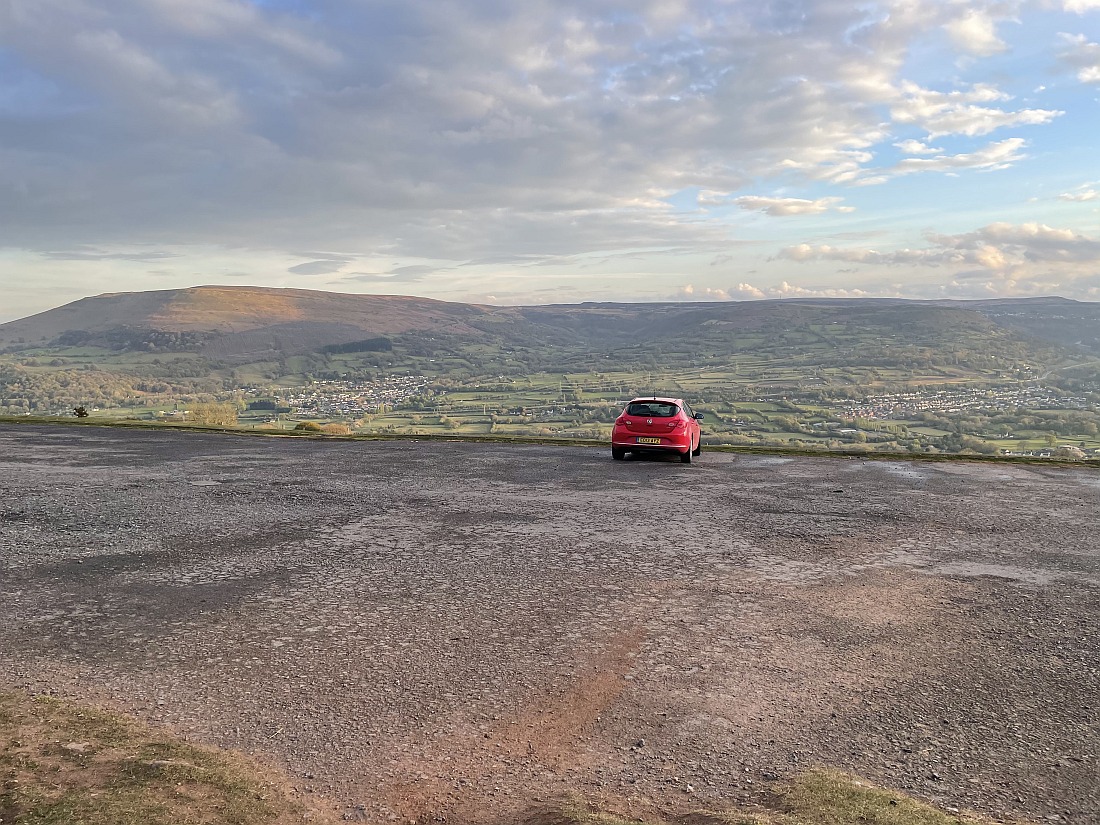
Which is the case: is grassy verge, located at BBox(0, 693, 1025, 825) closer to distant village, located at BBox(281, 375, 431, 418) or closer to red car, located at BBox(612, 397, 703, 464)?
red car, located at BBox(612, 397, 703, 464)

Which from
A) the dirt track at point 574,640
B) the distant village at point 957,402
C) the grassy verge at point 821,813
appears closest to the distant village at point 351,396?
the distant village at point 957,402

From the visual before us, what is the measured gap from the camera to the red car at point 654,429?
19.9 m

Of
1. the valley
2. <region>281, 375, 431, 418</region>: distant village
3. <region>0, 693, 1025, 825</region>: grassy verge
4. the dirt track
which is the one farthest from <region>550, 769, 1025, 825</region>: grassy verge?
<region>281, 375, 431, 418</region>: distant village

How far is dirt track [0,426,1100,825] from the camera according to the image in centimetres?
446

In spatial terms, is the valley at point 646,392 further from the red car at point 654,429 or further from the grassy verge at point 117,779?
the grassy verge at point 117,779

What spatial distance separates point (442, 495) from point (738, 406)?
88349 millimetres

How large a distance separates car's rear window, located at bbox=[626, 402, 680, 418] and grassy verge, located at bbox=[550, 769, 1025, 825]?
16105 millimetres

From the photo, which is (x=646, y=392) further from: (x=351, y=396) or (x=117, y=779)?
(x=117, y=779)

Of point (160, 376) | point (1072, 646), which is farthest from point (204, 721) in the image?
point (160, 376)

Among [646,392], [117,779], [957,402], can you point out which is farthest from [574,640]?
[646,392]

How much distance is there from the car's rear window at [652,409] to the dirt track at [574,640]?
6.84 metres

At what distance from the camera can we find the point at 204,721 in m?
4.87

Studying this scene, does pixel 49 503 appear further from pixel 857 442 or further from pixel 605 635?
pixel 857 442

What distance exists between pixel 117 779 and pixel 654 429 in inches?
658
